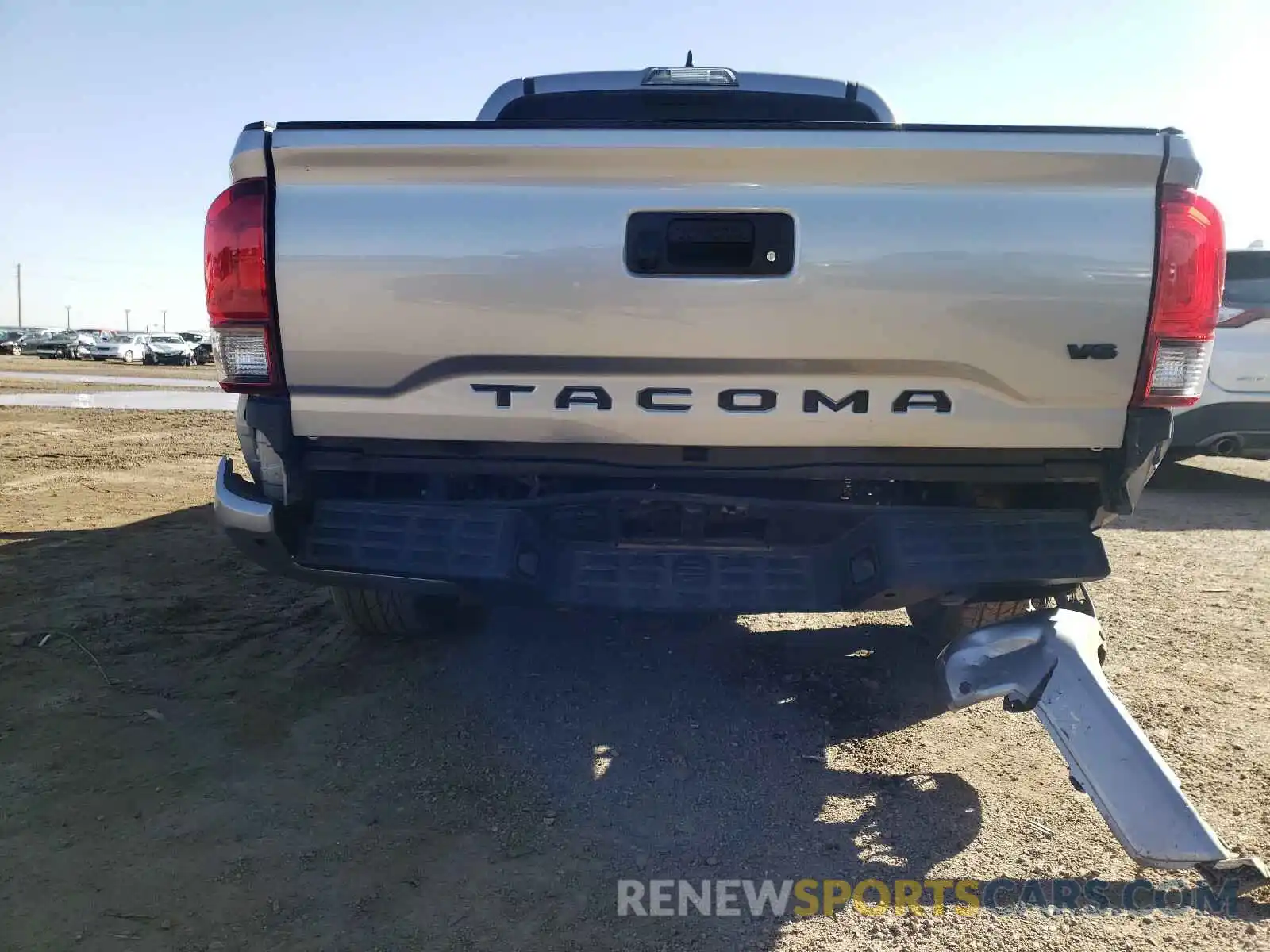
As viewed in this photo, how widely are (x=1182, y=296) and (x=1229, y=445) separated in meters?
5.49

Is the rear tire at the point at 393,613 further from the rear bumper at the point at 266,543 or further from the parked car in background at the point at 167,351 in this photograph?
the parked car in background at the point at 167,351

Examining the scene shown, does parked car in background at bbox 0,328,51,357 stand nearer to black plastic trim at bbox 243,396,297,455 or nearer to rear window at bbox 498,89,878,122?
rear window at bbox 498,89,878,122

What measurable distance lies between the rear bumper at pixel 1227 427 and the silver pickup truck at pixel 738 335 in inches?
198

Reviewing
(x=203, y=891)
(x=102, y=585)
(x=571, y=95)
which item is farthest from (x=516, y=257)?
(x=102, y=585)

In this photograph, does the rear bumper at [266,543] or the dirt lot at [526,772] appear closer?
the dirt lot at [526,772]

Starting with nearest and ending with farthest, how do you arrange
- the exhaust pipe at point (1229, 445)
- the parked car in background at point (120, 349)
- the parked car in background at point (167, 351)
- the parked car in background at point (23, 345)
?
the exhaust pipe at point (1229, 445) < the parked car in background at point (120, 349) < the parked car in background at point (167, 351) < the parked car in background at point (23, 345)

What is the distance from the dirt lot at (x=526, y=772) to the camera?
200cm

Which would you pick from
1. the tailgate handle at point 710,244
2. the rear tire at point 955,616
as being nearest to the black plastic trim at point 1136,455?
the rear tire at point 955,616

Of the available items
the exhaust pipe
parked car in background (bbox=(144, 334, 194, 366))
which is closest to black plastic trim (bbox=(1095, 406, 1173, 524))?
the exhaust pipe

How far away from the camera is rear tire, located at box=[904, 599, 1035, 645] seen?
119 inches

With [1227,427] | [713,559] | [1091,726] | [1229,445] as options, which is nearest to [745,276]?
[713,559]

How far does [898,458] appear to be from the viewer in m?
2.37

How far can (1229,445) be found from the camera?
6.59 metres

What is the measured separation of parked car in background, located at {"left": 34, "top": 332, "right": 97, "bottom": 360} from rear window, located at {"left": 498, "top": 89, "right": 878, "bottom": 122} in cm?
4350
